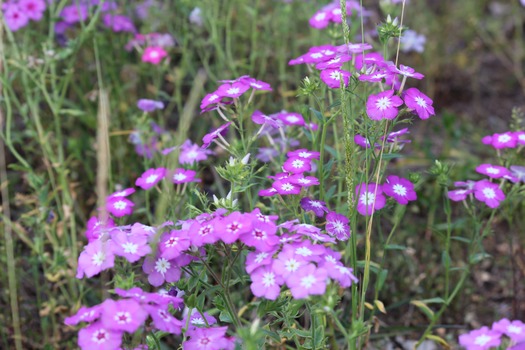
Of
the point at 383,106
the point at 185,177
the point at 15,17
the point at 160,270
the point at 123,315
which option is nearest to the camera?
the point at 123,315

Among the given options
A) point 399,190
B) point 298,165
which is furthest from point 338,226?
point 399,190

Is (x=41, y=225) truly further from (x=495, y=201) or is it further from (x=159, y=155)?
(x=495, y=201)

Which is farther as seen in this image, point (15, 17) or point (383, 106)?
point (15, 17)

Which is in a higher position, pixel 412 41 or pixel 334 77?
pixel 334 77

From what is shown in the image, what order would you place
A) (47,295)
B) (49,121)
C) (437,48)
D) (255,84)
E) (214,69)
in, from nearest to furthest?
(255,84) → (47,295) → (49,121) → (214,69) → (437,48)

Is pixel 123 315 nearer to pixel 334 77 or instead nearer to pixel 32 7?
pixel 334 77

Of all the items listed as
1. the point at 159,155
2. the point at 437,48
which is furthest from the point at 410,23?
the point at 159,155

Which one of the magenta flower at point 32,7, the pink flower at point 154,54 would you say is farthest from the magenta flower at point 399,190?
the magenta flower at point 32,7
